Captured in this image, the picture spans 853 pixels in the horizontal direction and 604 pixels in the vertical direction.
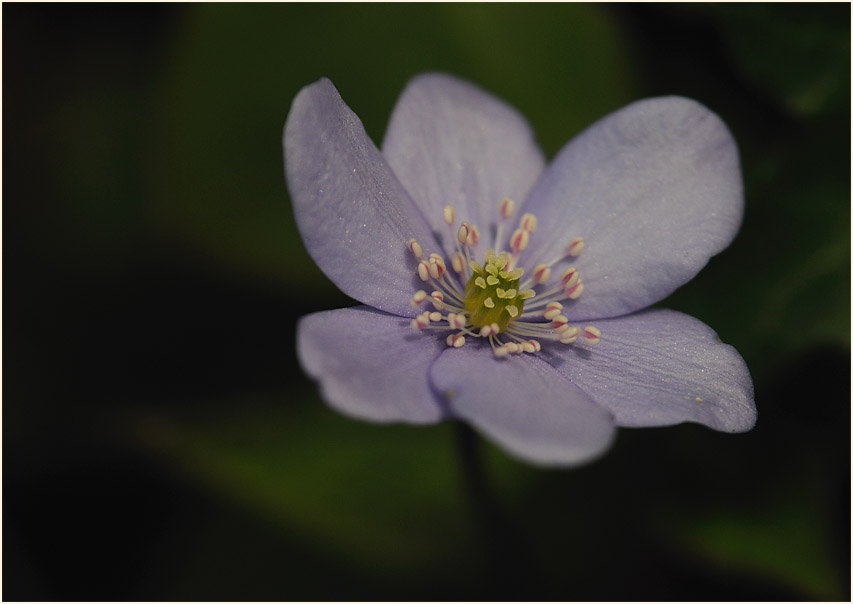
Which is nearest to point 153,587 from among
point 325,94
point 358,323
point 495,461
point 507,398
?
point 495,461

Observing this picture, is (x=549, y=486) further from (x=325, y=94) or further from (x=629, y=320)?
(x=325, y=94)

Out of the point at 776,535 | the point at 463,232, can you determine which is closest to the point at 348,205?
the point at 463,232

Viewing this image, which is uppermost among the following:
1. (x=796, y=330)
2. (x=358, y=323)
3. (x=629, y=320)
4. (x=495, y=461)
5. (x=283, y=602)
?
(x=358, y=323)

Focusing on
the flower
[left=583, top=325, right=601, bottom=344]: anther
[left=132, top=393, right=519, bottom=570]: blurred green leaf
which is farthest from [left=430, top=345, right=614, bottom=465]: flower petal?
[left=132, top=393, right=519, bottom=570]: blurred green leaf

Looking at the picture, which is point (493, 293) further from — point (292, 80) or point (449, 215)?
point (292, 80)

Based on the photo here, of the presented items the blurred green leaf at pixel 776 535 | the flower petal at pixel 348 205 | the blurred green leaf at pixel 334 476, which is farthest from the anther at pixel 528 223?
the blurred green leaf at pixel 776 535
